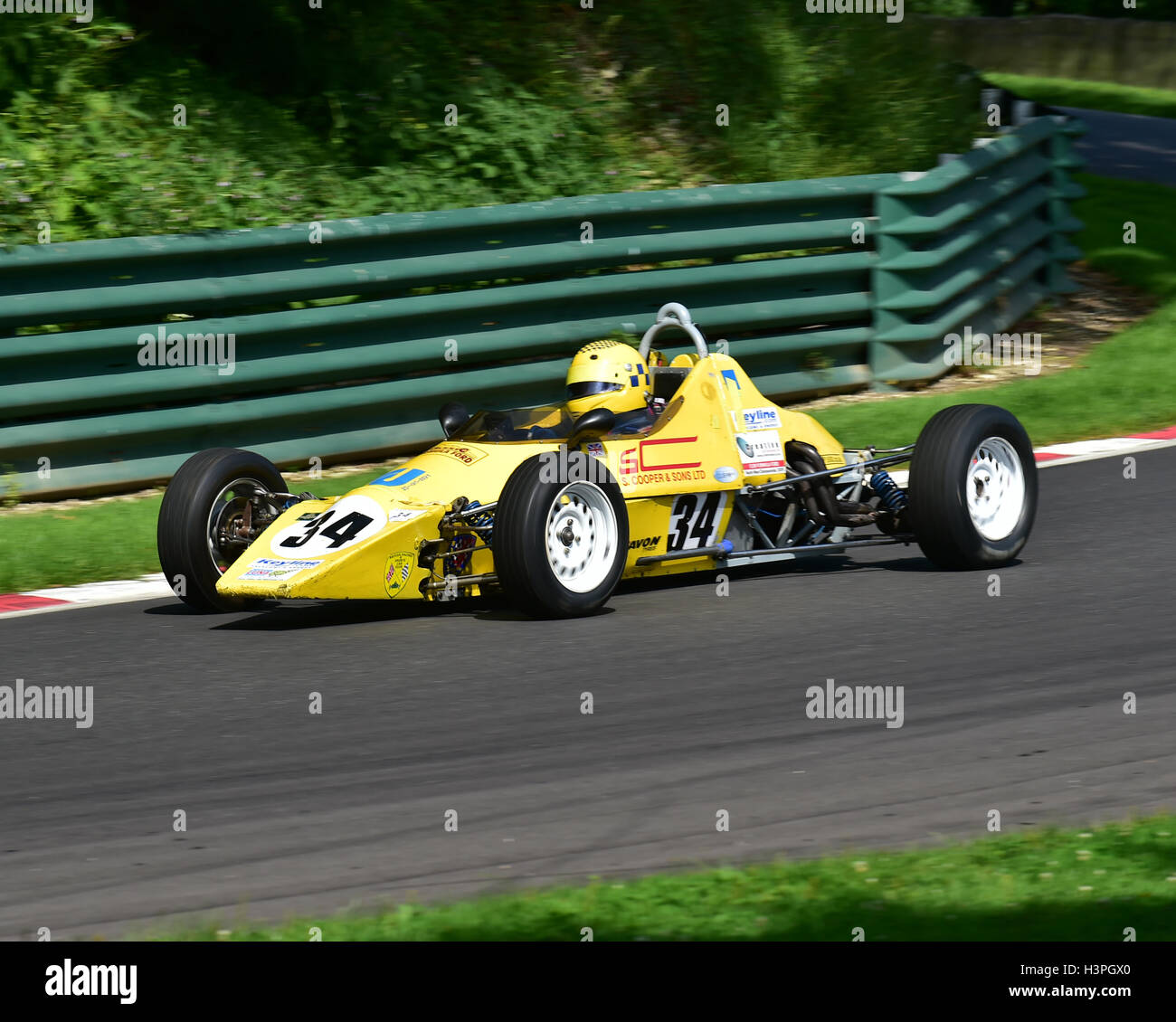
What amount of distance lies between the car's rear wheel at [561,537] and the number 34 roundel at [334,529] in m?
0.58

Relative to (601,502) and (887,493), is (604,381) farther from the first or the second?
(887,493)

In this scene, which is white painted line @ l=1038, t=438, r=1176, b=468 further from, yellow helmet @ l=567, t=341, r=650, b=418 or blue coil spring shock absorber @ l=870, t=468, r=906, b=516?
yellow helmet @ l=567, t=341, r=650, b=418

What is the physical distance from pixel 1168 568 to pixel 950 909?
489cm

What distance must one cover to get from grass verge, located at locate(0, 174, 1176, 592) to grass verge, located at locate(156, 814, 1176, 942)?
547 cm

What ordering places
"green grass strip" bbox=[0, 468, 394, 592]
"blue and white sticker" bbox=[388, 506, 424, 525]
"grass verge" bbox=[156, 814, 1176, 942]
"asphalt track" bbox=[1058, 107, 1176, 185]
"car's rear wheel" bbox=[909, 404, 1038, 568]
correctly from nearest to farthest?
"grass verge" bbox=[156, 814, 1176, 942], "blue and white sticker" bbox=[388, 506, 424, 525], "car's rear wheel" bbox=[909, 404, 1038, 568], "green grass strip" bbox=[0, 468, 394, 592], "asphalt track" bbox=[1058, 107, 1176, 185]

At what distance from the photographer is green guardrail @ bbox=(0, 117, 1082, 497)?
10766 millimetres

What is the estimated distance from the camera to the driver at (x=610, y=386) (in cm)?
887

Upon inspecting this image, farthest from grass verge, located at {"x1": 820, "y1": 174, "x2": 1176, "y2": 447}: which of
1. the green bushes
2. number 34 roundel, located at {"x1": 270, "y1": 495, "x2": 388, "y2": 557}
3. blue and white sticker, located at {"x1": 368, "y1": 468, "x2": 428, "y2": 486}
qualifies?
number 34 roundel, located at {"x1": 270, "y1": 495, "x2": 388, "y2": 557}

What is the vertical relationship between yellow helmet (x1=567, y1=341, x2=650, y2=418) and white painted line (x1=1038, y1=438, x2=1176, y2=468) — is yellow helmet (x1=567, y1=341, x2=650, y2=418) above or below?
above

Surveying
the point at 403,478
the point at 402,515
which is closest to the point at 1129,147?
the point at 403,478

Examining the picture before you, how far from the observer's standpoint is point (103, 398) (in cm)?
1078

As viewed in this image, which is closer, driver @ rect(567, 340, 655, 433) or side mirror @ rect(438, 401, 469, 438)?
driver @ rect(567, 340, 655, 433)

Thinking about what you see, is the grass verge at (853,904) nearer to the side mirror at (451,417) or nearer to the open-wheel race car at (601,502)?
the open-wheel race car at (601,502)

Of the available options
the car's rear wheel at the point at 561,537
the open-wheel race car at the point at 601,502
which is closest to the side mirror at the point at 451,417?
the open-wheel race car at the point at 601,502
